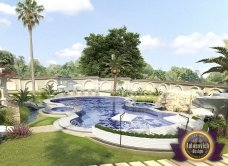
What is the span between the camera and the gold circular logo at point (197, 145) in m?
14.3

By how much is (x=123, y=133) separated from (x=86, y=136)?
3995 mm

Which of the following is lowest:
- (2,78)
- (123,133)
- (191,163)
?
(191,163)

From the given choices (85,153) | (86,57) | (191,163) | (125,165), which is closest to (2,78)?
(85,153)

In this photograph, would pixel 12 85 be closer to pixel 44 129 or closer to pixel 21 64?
pixel 44 129

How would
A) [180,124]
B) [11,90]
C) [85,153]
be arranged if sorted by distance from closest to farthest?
[85,153] < [180,124] < [11,90]

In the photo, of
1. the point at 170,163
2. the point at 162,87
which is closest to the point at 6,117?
the point at 170,163

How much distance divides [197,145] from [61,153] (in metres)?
8.56

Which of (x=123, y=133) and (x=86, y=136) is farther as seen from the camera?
(x=86, y=136)

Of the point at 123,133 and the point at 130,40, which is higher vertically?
the point at 130,40

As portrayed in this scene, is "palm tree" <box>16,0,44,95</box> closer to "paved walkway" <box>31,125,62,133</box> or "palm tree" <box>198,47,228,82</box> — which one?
"paved walkway" <box>31,125,62,133</box>

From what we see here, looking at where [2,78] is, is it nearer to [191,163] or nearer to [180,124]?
[180,124]

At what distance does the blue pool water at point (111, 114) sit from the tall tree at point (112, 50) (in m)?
21.6

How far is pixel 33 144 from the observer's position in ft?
57.8

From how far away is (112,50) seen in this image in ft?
219
